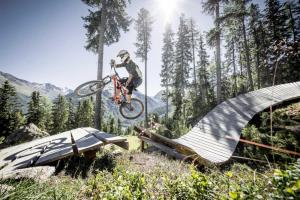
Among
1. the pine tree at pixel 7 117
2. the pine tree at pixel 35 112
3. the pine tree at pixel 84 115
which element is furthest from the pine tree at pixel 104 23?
the pine tree at pixel 84 115

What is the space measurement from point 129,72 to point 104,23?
11.0 metres

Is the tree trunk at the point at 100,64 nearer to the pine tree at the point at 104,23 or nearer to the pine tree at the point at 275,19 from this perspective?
the pine tree at the point at 104,23

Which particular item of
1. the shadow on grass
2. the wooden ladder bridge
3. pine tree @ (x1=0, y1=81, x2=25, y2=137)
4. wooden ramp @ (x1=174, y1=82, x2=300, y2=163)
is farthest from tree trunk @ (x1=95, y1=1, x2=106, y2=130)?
pine tree @ (x1=0, y1=81, x2=25, y2=137)

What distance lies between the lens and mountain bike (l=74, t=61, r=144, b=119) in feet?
33.8

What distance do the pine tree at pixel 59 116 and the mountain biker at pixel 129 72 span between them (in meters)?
42.6

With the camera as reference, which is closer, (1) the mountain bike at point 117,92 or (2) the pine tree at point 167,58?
(1) the mountain bike at point 117,92

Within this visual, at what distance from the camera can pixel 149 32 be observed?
3566cm

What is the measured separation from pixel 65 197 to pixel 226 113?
1187 centimetres

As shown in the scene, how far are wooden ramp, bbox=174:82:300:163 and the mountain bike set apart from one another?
3.00 meters

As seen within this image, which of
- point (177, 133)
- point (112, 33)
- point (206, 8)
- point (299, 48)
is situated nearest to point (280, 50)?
point (299, 48)

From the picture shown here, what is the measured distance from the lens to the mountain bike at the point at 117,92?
10.3 metres

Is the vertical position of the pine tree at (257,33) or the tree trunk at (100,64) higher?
the pine tree at (257,33)

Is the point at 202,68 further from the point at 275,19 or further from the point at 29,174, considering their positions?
the point at 29,174

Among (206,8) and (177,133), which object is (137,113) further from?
(206,8)
